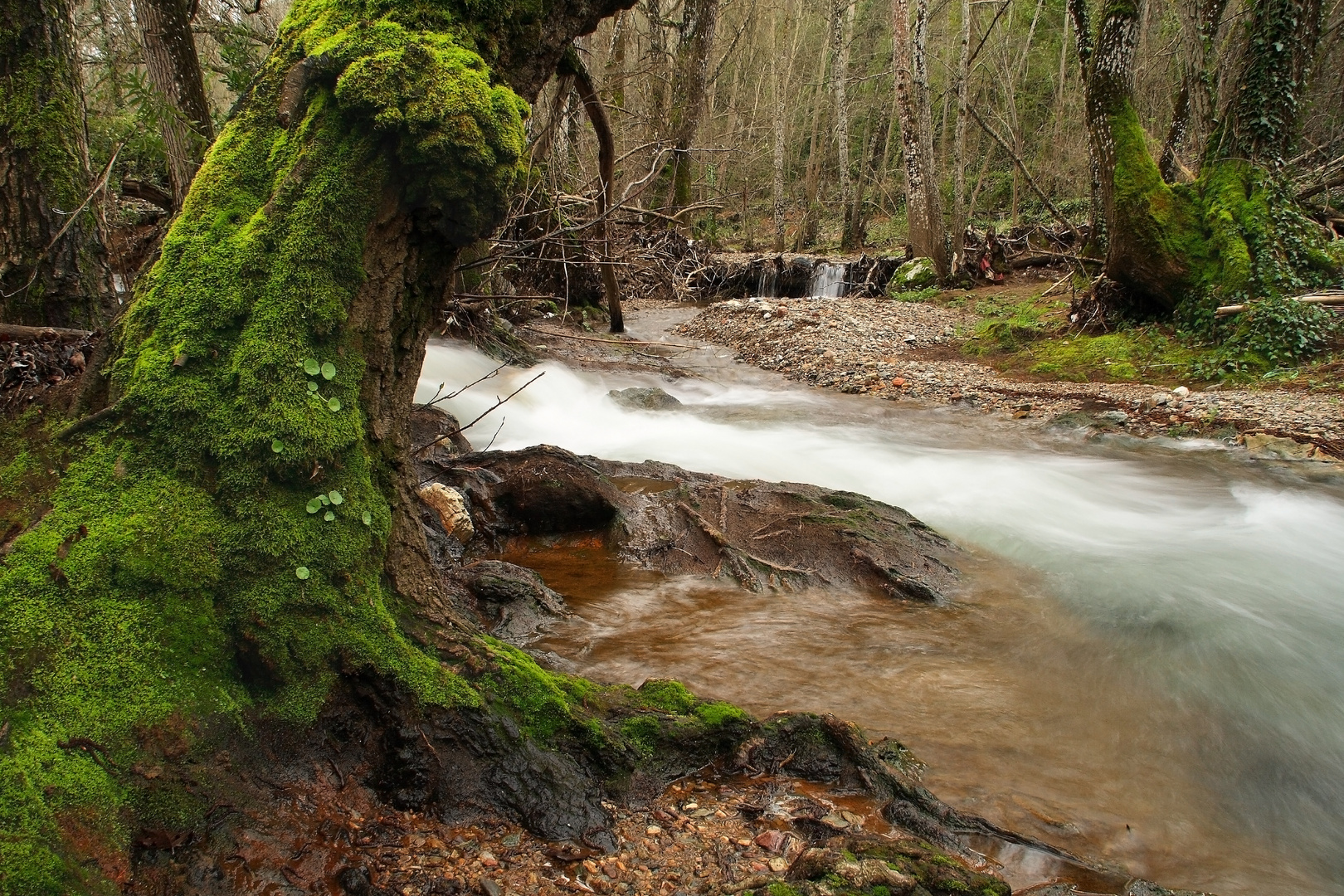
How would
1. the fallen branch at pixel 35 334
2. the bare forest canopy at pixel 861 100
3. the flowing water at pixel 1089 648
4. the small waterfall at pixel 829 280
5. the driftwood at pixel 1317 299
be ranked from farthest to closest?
1. the small waterfall at pixel 829 280
2. the bare forest canopy at pixel 861 100
3. the driftwood at pixel 1317 299
4. the fallen branch at pixel 35 334
5. the flowing water at pixel 1089 648

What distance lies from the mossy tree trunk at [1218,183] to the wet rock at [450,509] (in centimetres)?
950

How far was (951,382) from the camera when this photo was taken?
10867 mm

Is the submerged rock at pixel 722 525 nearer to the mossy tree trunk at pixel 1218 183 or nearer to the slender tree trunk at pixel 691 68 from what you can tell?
the mossy tree trunk at pixel 1218 183

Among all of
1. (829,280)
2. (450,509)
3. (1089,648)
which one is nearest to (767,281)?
(829,280)

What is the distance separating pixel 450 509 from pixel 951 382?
8.15m

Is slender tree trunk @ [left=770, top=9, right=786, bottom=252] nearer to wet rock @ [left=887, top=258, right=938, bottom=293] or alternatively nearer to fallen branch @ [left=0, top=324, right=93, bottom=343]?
wet rock @ [left=887, top=258, right=938, bottom=293]

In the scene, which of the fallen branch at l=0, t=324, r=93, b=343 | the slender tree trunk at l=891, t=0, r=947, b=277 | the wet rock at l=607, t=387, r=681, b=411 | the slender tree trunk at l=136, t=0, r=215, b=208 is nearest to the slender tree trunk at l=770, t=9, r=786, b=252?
the slender tree trunk at l=891, t=0, r=947, b=277

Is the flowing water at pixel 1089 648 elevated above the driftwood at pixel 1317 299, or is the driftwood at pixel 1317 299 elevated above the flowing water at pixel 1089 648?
the driftwood at pixel 1317 299

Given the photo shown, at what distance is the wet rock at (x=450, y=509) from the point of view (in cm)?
470

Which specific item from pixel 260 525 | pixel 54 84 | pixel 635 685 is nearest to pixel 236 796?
pixel 260 525

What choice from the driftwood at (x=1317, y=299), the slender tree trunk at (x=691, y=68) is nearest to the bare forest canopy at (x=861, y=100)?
the slender tree trunk at (x=691, y=68)

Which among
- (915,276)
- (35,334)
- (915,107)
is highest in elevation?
(915,107)

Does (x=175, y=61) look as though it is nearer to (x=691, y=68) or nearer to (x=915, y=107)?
(x=691, y=68)

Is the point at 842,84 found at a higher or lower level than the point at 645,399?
higher
